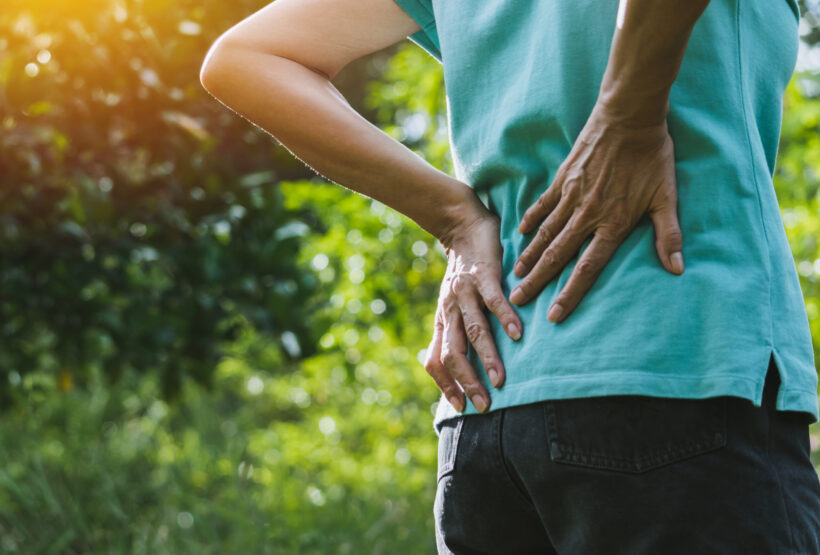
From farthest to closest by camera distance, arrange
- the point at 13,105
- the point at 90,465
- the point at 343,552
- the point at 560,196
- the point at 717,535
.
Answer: the point at 90,465
the point at 343,552
the point at 13,105
the point at 560,196
the point at 717,535

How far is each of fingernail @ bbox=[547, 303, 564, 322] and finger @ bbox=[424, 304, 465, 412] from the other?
0.16 m

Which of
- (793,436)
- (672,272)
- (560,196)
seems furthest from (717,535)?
(560,196)

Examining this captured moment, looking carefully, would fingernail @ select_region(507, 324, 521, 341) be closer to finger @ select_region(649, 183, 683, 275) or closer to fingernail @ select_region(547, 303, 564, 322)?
fingernail @ select_region(547, 303, 564, 322)

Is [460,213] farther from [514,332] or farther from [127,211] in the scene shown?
[127,211]

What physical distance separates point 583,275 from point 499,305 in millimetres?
124

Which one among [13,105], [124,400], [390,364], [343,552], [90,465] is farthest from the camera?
[124,400]

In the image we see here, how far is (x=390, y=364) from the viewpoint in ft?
15.0

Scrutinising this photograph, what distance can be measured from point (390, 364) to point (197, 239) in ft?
6.95

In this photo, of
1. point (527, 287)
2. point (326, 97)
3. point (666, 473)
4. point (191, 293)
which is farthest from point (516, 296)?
point (191, 293)

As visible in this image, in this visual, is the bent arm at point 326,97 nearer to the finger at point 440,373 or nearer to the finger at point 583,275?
the finger at point 440,373

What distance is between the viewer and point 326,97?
110 cm

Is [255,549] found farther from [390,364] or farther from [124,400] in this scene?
[124,400]

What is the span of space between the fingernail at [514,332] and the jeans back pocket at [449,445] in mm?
114

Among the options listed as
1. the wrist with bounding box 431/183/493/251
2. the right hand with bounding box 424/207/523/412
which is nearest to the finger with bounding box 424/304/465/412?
the right hand with bounding box 424/207/523/412
